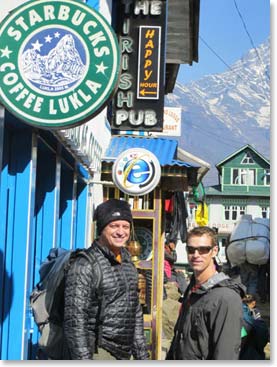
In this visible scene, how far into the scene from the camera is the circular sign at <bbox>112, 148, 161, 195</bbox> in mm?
8570

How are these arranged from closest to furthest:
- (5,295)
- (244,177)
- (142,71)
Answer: (5,295) → (142,71) → (244,177)

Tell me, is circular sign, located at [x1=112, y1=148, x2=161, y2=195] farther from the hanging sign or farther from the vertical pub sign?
the hanging sign

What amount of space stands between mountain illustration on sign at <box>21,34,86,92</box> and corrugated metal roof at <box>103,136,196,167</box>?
5.21 meters

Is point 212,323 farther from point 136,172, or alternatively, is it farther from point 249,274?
point 249,274

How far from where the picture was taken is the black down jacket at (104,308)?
3.98 metres

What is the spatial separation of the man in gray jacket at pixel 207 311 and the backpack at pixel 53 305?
50 centimetres

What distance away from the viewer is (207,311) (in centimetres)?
375

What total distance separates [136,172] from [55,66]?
4.26 metres

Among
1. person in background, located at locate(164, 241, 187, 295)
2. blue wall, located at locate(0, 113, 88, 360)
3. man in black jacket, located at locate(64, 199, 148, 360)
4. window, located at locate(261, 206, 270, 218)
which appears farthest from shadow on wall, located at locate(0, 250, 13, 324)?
window, located at locate(261, 206, 270, 218)

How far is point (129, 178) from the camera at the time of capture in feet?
28.5

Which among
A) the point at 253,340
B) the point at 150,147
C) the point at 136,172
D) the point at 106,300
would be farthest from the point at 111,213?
the point at 150,147

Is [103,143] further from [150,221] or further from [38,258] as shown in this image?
[38,258]

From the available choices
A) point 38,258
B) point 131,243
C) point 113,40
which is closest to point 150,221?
point 131,243

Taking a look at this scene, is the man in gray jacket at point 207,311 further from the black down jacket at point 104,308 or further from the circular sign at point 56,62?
the circular sign at point 56,62
